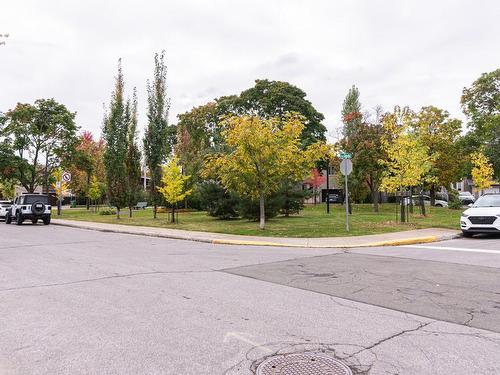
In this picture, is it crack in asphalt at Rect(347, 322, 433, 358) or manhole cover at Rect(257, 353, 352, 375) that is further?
crack in asphalt at Rect(347, 322, 433, 358)

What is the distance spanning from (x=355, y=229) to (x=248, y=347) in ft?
46.3

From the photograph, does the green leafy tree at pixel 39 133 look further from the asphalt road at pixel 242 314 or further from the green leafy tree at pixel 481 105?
the green leafy tree at pixel 481 105

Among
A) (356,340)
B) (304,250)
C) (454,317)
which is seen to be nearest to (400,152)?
(304,250)

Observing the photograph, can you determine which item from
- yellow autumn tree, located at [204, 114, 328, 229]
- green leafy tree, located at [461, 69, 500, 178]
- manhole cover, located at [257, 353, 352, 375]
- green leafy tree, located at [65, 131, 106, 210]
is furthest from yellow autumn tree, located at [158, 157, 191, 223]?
green leafy tree, located at [461, 69, 500, 178]

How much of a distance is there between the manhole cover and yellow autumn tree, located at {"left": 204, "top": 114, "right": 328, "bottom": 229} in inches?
521

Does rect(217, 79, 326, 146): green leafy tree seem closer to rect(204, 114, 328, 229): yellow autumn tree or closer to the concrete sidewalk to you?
rect(204, 114, 328, 229): yellow autumn tree

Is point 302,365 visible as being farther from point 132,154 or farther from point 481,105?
point 481,105

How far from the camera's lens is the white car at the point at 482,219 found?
601 inches

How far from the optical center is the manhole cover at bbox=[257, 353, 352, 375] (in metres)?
3.71

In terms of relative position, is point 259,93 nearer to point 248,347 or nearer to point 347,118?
point 347,118

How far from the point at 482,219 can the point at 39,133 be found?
1333 inches

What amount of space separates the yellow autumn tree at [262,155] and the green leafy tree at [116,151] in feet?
41.6

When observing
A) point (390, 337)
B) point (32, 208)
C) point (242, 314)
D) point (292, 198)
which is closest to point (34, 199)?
point (32, 208)

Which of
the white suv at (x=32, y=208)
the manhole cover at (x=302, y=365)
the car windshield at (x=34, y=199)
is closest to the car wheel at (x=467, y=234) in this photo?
the manhole cover at (x=302, y=365)
